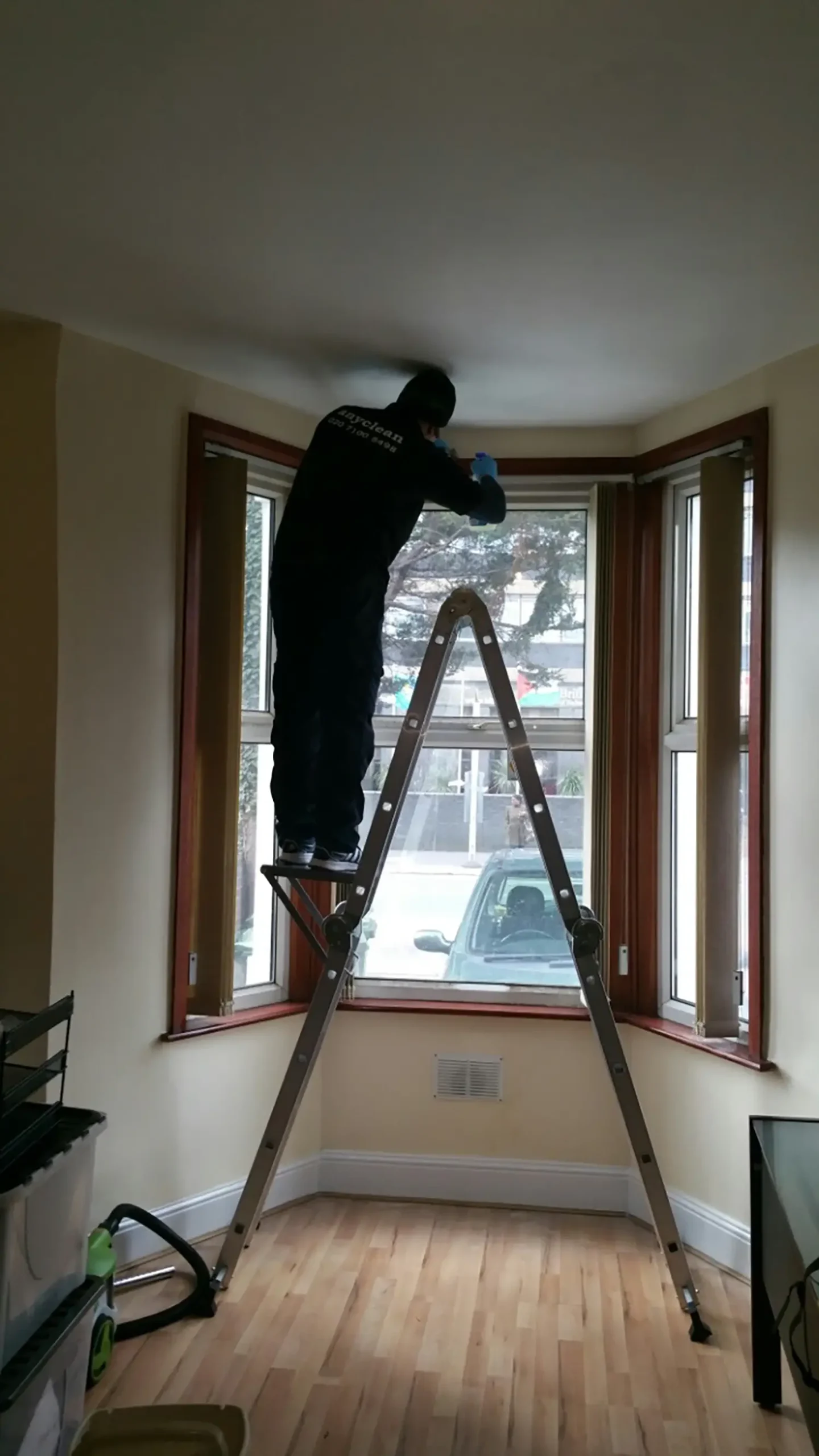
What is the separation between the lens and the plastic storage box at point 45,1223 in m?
1.81

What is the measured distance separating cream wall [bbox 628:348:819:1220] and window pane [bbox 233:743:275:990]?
1.38 metres

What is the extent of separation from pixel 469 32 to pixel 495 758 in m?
2.20

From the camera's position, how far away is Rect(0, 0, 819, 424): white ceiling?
59.6 inches

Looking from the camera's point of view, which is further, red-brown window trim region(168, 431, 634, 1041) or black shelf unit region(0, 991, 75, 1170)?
red-brown window trim region(168, 431, 634, 1041)

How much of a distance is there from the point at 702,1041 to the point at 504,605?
1.46m

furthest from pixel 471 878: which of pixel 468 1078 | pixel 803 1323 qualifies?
pixel 803 1323

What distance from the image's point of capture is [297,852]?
2.58 m

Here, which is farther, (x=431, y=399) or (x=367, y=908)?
(x=431, y=399)

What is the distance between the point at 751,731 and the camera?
2.84 m

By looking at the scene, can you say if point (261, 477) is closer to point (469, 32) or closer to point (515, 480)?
point (515, 480)

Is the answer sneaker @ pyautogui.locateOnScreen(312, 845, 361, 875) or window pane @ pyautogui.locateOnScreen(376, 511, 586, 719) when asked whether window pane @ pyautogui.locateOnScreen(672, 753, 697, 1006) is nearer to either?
window pane @ pyautogui.locateOnScreen(376, 511, 586, 719)

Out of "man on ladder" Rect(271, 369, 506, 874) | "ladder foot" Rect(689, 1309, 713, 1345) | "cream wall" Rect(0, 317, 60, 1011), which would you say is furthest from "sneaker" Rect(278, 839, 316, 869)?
"ladder foot" Rect(689, 1309, 713, 1345)

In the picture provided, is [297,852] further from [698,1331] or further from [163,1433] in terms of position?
[698,1331]

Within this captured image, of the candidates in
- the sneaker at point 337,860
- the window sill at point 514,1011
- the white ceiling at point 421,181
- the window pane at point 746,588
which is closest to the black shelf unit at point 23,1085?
the sneaker at point 337,860
